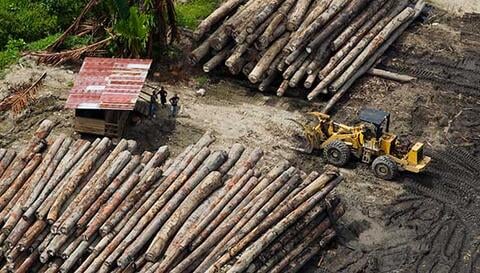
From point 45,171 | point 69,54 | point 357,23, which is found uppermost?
point 357,23

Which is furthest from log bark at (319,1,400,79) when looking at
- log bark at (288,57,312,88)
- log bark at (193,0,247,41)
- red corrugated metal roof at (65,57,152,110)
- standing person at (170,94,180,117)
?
red corrugated metal roof at (65,57,152,110)

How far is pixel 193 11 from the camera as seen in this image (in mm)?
36312

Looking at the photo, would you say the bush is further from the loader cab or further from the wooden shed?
the loader cab

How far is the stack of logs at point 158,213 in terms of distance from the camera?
20.9 metres

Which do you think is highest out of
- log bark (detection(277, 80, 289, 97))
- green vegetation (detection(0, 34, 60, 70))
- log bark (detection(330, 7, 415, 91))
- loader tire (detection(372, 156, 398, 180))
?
log bark (detection(330, 7, 415, 91))

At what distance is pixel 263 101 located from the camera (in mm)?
30516

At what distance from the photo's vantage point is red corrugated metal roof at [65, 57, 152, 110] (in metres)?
27.2

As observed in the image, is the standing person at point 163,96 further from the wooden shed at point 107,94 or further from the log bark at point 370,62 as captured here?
the log bark at point 370,62

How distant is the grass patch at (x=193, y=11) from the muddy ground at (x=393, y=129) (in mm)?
3694

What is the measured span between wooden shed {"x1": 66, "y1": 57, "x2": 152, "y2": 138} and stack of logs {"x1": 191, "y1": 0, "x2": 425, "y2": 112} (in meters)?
3.80

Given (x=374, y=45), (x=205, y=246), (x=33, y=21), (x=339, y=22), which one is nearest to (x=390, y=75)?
(x=374, y=45)

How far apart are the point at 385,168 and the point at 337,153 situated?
5.59 ft

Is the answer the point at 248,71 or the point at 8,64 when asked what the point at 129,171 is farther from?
the point at 8,64

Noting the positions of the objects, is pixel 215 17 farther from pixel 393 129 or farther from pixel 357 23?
pixel 393 129
